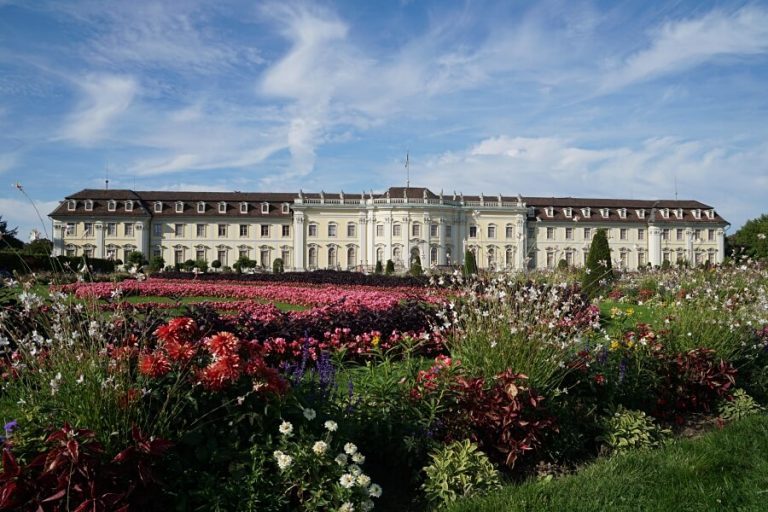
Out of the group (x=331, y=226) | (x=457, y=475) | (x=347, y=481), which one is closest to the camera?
(x=347, y=481)

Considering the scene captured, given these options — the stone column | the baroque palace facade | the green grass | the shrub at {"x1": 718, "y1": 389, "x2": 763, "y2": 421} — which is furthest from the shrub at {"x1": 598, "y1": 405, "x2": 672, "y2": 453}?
the stone column

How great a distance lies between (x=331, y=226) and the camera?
155 ft

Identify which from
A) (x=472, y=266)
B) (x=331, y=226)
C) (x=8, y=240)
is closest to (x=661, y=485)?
(x=472, y=266)

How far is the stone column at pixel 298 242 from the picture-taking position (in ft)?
152

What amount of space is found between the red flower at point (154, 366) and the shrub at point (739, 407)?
3939 mm

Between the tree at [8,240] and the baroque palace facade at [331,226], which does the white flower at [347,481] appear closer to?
the tree at [8,240]

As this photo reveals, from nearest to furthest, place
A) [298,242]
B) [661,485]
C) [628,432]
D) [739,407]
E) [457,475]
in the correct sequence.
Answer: [457,475], [661,485], [628,432], [739,407], [298,242]

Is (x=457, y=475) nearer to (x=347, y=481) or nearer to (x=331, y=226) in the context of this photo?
(x=347, y=481)

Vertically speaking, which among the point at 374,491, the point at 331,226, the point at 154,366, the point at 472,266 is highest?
the point at 331,226

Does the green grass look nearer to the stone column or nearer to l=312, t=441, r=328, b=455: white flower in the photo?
l=312, t=441, r=328, b=455: white flower

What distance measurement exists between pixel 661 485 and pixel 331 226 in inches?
1759

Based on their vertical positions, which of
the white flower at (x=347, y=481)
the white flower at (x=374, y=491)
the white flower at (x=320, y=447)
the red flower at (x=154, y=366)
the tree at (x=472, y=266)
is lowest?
the white flower at (x=374, y=491)

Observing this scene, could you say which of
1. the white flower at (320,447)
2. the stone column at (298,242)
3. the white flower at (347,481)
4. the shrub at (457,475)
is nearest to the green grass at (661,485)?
the shrub at (457,475)

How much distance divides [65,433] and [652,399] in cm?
374
